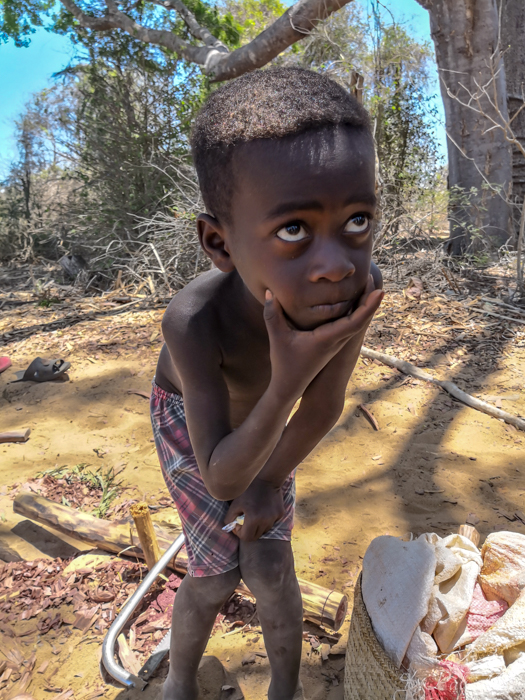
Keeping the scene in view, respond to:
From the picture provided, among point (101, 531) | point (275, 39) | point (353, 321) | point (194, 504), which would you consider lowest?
point (101, 531)

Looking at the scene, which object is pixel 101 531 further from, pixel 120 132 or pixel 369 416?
pixel 120 132

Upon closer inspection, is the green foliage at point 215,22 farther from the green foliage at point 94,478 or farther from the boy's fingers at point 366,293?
the boy's fingers at point 366,293

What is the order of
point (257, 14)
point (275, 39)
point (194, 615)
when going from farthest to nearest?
point (257, 14) < point (275, 39) < point (194, 615)

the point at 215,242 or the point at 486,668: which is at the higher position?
the point at 215,242

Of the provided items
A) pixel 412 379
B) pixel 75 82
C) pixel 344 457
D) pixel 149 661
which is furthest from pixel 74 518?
pixel 75 82

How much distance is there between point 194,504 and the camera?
1502 mm

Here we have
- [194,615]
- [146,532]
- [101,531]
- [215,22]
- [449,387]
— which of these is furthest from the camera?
[215,22]

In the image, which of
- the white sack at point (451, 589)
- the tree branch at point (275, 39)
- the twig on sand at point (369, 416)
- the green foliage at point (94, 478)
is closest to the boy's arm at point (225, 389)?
the white sack at point (451, 589)

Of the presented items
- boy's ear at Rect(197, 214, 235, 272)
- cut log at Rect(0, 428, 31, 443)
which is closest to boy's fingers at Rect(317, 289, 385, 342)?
Result: boy's ear at Rect(197, 214, 235, 272)

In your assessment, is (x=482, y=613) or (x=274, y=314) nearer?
(x=274, y=314)

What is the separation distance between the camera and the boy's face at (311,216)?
3.04 feet

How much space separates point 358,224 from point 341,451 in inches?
99.7

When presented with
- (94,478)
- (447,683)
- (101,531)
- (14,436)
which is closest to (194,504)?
(447,683)

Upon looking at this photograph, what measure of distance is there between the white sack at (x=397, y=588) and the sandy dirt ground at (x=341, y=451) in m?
0.53
